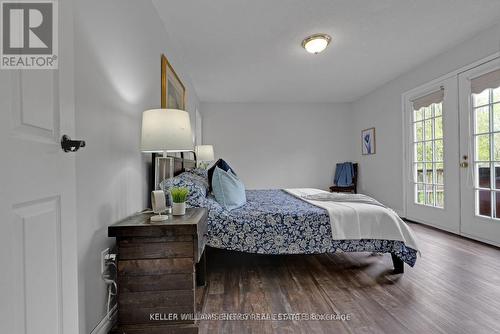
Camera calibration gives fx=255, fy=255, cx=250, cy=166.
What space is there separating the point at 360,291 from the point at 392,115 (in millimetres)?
3684

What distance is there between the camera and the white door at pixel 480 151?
2.84m

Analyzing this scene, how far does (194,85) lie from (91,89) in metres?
3.49

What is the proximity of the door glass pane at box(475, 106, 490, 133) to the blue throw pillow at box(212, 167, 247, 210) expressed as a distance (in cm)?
296

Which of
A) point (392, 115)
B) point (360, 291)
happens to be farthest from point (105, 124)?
point (392, 115)

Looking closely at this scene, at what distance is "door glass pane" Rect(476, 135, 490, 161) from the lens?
9.64 feet

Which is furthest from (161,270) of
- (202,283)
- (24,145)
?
(24,145)

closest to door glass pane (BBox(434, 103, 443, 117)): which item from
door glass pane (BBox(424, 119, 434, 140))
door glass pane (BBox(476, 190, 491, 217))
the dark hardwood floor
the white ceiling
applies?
door glass pane (BBox(424, 119, 434, 140))

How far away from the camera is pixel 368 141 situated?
532 cm

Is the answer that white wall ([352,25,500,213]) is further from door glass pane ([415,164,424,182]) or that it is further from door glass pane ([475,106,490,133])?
door glass pane ([475,106,490,133])

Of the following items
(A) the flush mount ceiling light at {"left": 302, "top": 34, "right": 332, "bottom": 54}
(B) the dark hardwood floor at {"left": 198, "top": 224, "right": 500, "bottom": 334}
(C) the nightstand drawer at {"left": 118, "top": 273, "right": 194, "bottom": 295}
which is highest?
(A) the flush mount ceiling light at {"left": 302, "top": 34, "right": 332, "bottom": 54}

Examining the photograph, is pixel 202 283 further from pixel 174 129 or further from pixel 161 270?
pixel 174 129

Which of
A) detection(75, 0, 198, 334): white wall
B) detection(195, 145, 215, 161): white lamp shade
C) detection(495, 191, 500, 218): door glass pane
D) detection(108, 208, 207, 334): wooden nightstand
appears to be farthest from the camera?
detection(195, 145, 215, 161): white lamp shade

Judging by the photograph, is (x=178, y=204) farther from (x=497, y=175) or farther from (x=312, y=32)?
(x=497, y=175)

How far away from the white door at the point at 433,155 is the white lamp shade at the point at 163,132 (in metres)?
3.53
